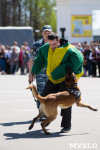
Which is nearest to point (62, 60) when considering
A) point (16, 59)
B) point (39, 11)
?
point (16, 59)

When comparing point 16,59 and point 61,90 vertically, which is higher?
point 61,90

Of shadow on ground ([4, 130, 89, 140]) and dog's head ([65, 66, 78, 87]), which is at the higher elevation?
dog's head ([65, 66, 78, 87])

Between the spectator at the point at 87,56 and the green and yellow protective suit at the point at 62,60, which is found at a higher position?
the green and yellow protective suit at the point at 62,60

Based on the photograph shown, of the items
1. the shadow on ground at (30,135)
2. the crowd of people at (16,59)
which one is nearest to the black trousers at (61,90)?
the shadow on ground at (30,135)

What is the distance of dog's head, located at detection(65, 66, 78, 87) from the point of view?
8203 millimetres

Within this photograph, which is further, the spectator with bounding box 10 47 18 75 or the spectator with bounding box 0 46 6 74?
the spectator with bounding box 0 46 6 74

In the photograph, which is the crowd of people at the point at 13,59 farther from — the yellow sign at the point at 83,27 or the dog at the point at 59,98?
the dog at the point at 59,98

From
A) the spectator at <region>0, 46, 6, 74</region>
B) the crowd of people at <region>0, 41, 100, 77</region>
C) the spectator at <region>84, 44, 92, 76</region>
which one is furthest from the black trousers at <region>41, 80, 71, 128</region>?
the spectator at <region>0, 46, 6, 74</region>

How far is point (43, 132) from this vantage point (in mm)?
8727

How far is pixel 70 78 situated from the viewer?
27.0ft

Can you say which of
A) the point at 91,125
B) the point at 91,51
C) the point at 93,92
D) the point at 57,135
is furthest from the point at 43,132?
the point at 91,51

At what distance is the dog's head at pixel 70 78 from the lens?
323 inches

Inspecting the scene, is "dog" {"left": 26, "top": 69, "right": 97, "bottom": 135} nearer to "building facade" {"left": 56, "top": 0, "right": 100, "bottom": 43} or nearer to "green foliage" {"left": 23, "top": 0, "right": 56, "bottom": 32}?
"building facade" {"left": 56, "top": 0, "right": 100, "bottom": 43}

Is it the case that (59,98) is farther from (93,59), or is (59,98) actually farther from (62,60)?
(93,59)
